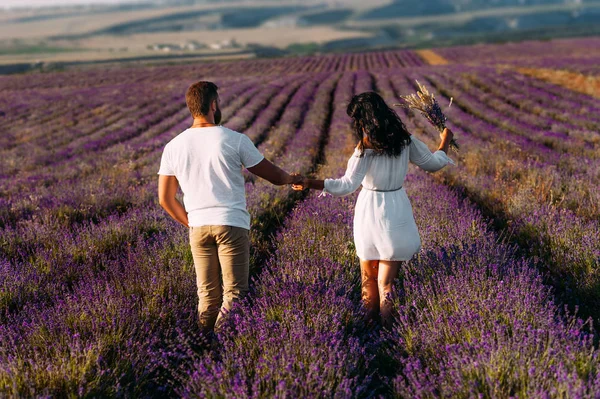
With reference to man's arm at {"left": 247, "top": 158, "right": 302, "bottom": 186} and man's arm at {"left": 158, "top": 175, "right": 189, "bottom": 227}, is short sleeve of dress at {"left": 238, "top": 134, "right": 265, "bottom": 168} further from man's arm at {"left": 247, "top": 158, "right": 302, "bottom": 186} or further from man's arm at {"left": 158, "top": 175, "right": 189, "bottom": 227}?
man's arm at {"left": 158, "top": 175, "right": 189, "bottom": 227}

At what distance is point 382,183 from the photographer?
2.94 m

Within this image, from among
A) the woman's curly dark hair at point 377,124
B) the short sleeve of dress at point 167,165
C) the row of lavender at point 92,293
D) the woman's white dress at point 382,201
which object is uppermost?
the woman's curly dark hair at point 377,124

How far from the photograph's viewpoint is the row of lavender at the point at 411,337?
7.00 ft

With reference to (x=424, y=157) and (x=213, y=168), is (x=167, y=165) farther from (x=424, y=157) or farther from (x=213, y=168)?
(x=424, y=157)

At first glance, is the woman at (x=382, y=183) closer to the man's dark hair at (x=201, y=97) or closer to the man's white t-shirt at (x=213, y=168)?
the man's white t-shirt at (x=213, y=168)

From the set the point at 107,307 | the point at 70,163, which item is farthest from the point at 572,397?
the point at 70,163

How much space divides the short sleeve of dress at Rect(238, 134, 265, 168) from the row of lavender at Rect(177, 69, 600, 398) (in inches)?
34.0

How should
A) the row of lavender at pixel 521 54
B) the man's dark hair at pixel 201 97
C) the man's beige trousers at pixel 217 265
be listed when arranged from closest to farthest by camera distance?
the man's dark hair at pixel 201 97, the man's beige trousers at pixel 217 265, the row of lavender at pixel 521 54

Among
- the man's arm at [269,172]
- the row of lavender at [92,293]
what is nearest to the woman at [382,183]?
the man's arm at [269,172]

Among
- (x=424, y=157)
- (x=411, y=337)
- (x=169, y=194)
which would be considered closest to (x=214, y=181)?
(x=169, y=194)

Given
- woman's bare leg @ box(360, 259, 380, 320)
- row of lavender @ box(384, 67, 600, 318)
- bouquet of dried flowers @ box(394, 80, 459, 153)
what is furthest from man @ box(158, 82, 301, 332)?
row of lavender @ box(384, 67, 600, 318)

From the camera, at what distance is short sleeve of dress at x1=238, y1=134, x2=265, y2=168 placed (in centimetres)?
275

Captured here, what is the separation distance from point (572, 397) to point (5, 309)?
355 cm

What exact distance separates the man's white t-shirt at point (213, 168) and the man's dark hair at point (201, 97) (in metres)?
0.12
